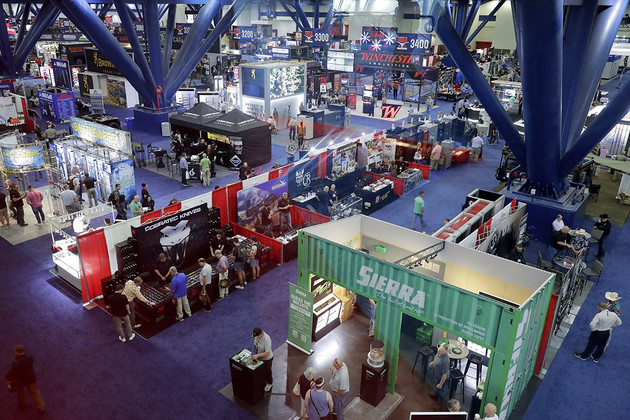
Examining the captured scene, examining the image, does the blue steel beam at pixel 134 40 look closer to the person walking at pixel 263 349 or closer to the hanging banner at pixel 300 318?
the hanging banner at pixel 300 318

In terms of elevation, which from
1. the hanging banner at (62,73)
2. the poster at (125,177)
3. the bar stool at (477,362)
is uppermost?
the hanging banner at (62,73)

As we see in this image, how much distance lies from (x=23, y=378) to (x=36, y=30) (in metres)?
32.1

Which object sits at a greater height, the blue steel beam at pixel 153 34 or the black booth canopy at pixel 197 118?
the blue steel beam at pixel 153 34

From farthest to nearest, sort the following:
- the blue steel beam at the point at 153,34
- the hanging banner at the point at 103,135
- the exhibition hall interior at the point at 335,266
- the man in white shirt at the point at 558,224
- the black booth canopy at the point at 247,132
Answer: the blue steel beam at the point at 153,34
the black booth canopy at the point at 247,132
the hanging banner at the point at 103,135
the man in white shirt at the point at 558,224
the exhibition hall interior at the point at 335,266

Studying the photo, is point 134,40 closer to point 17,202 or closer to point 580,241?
point 17,202

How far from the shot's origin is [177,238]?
471 inches

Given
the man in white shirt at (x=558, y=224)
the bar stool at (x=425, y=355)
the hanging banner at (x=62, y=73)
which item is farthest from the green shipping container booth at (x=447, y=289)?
the hanging banner at (x=62, y=73)

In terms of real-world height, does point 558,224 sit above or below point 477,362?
above

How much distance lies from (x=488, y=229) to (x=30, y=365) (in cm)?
995

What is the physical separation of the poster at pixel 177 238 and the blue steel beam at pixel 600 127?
1070cm

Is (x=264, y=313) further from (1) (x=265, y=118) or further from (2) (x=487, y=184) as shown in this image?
(1) (x=265, y=118)

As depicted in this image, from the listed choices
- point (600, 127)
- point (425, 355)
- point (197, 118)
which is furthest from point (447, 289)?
point (197, 118)

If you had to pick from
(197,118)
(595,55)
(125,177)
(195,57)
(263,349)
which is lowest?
(263,349)

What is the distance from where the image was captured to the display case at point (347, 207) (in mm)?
15363
